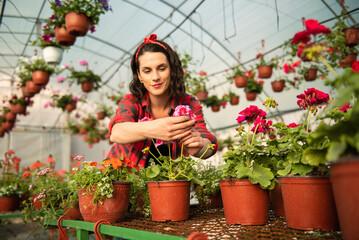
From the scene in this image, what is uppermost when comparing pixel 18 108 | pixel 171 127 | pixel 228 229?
pixel 18 108

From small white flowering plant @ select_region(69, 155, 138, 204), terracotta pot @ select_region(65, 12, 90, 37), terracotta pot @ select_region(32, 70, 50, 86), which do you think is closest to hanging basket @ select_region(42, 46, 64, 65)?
terracotta pot @ select_region(32, 70, 50, 86)

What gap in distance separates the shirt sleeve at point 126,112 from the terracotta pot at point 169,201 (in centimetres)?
41

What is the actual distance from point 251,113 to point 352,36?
3.76m

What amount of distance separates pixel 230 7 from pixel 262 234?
5511 millimetres

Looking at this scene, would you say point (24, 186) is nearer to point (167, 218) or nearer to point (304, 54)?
point (167, 218)

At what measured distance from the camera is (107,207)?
1104 millimetres

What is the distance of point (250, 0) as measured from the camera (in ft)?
17.4

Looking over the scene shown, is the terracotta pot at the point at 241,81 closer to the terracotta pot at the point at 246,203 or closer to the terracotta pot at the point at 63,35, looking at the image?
the terracotta pot at the point at 63,35

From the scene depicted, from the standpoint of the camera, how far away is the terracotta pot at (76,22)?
11.3ft

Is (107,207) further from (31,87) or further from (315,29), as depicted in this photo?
(31,87)

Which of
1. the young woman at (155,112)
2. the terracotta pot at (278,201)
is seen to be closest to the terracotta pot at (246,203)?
the terracotta pot at (278,201)

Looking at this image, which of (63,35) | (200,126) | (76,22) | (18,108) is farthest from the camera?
(18,108)

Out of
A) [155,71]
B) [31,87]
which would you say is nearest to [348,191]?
[155,71]

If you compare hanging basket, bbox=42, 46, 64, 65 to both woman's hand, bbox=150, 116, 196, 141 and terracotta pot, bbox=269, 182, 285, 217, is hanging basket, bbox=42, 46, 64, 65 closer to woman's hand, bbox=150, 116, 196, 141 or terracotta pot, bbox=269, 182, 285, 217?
woman's hand, bbox=150, 116, 196, 141
